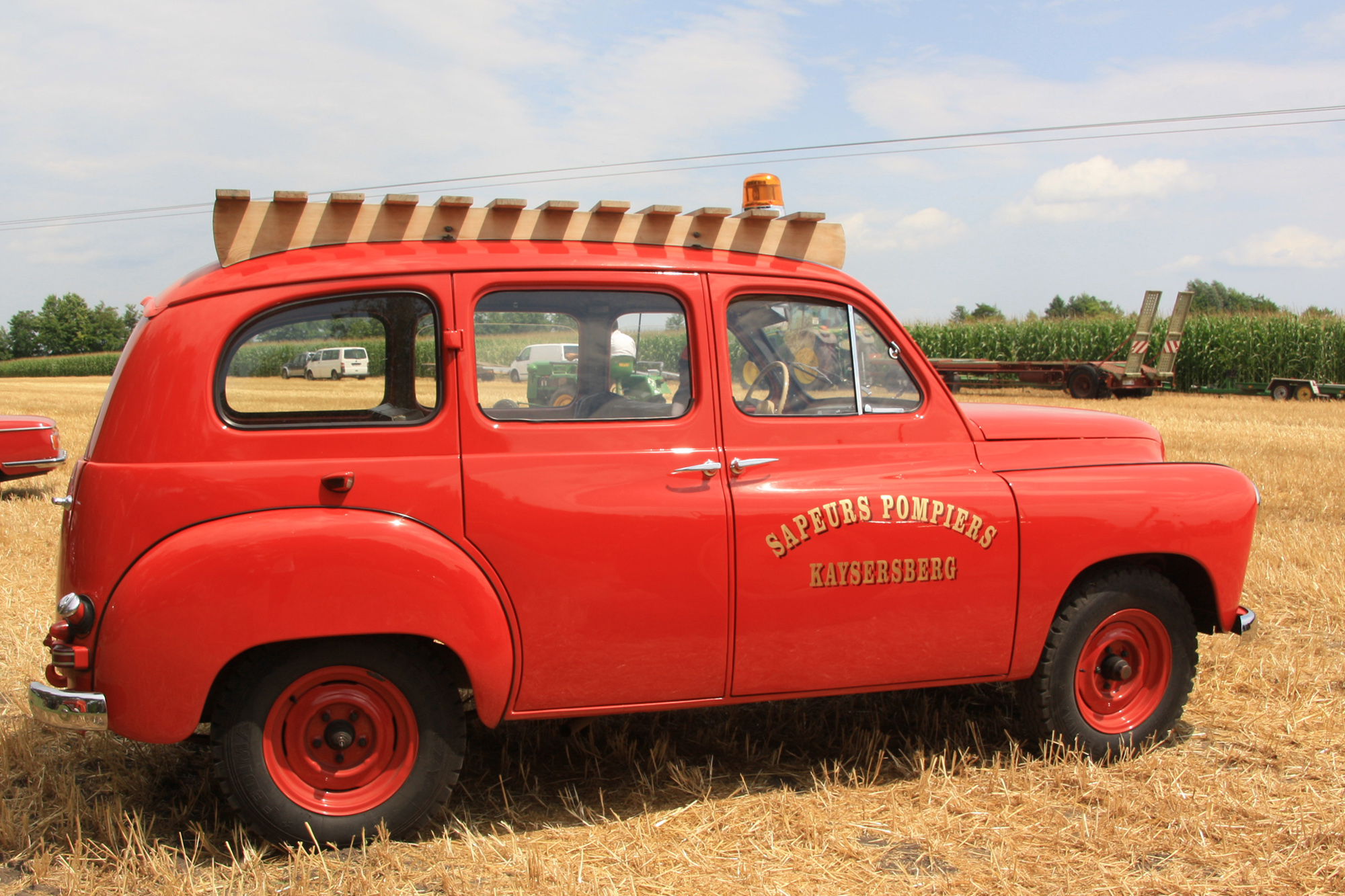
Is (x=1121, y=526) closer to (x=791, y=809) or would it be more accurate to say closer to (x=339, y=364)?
(x=791, y=809)

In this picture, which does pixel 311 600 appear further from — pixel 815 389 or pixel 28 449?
pixel 28 449

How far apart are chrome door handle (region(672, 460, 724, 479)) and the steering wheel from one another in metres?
0.28

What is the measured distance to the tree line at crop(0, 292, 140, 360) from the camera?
273ft

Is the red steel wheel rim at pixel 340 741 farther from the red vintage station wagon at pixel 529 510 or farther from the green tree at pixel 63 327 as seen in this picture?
the green tree at pixel 63 327

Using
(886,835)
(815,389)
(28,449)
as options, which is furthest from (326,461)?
(28,449)

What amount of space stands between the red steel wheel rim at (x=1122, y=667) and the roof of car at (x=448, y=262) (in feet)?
5.92

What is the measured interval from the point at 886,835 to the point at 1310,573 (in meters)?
4.64

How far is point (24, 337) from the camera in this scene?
84625 mm

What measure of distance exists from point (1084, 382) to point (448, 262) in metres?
23.9

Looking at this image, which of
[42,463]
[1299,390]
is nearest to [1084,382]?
[1299,390]

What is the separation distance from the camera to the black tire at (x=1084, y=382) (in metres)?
24.4

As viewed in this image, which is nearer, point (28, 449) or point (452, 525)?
point (452, 525)

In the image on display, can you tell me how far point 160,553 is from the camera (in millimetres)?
2936

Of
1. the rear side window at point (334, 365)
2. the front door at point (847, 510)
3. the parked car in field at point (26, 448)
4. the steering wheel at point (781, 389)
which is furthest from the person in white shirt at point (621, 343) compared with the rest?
the parked car in field at point (26, 448)
